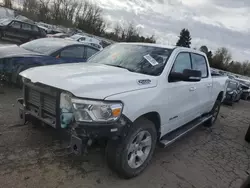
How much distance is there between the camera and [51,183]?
2.67 meters

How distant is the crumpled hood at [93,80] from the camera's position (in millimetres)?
2418

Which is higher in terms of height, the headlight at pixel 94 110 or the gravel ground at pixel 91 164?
the headlight at pixel 94 110

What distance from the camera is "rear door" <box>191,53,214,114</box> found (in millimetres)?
4344

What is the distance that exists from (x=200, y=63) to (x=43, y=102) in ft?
11.3

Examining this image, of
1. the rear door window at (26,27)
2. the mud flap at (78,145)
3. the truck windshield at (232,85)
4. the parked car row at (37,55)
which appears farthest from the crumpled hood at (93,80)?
the rear door window at (26,27)

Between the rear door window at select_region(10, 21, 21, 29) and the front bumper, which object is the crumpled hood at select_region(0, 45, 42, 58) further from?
the rear door window at select_region(10, 21, 21, 29)

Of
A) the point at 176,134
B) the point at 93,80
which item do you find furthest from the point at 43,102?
the point at 176,134

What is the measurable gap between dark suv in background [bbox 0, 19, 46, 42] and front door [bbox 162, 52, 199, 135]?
15369 mm

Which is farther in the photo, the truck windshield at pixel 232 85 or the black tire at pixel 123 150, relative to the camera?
the truck windshield at pixel 232 85

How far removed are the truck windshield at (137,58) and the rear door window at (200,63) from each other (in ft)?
3.23

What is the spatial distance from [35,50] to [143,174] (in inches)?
211

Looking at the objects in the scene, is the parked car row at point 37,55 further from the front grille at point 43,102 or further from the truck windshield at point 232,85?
the truck windshield at point 232,85

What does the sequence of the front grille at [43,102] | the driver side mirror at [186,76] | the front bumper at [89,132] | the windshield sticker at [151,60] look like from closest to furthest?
the front bumper at [89,132], the front grille at [43,102], the driver side mirror at [186,76], the windshield sticker at [151,60]

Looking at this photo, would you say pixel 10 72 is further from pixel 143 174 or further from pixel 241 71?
pixel 241 71
